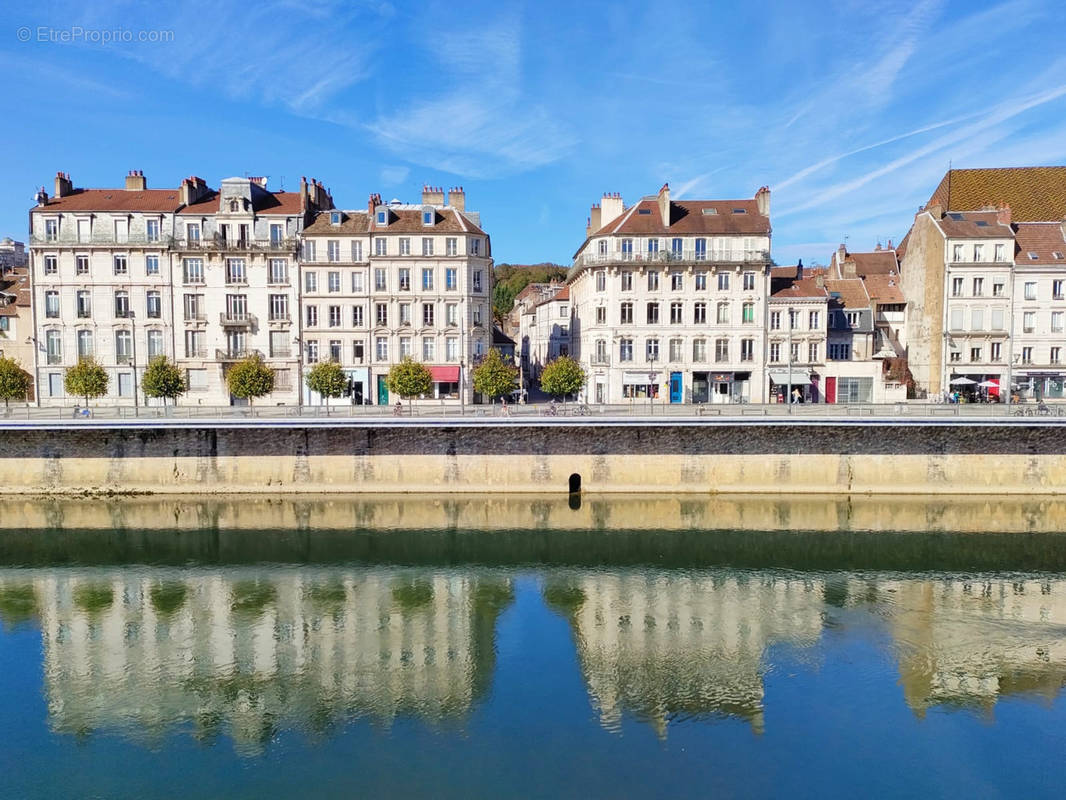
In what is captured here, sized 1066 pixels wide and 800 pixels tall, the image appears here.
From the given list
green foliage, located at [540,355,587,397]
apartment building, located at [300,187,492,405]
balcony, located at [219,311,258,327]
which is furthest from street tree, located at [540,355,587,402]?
balcony, located at [219,311,258,327]

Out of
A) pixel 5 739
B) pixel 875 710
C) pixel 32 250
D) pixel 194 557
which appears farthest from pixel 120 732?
pixel 32 250

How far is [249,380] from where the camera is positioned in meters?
43.3

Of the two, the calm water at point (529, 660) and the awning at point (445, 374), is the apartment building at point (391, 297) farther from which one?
the calm water at point (529, 660)

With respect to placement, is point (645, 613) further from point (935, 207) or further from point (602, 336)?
point (935, 207)

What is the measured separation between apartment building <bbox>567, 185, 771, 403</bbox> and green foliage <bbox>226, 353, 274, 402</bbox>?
819 inches

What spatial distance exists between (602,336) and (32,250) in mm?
37355

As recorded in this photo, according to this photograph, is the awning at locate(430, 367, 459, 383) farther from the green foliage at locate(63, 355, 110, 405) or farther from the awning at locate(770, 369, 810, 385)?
the awning at locate(770, 369, 810, 385)

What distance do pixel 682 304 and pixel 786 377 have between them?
8.40 m

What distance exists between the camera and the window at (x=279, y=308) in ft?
164

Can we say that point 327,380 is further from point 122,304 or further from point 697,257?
point 697,257

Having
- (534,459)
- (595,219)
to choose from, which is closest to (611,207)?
(595,219)

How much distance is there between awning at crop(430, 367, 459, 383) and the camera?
49219 mm

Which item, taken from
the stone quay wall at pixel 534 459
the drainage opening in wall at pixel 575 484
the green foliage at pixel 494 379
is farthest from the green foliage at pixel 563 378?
the drainage opening in wall at pixel 575 484

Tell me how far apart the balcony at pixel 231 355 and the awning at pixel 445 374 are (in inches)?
451
